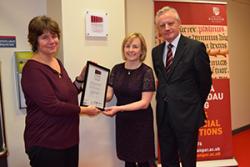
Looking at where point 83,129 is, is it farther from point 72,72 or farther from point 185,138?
point 185,138

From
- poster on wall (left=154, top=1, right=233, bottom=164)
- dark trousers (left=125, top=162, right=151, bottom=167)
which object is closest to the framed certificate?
dark trousers (left=125, top=162, right=151, bottom=167)

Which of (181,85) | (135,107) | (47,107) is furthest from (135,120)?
(47,107)

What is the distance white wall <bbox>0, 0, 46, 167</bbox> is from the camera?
2.84m

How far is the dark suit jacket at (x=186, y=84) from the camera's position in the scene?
229 cm

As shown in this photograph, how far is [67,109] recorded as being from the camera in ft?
6.30

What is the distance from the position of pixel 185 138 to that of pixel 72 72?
116 centimetres

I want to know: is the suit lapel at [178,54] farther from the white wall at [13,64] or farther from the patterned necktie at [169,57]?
the white wall at [13,64]

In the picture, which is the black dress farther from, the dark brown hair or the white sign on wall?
the dark brown hair

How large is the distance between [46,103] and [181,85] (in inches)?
39.6

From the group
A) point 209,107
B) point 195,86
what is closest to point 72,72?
point 195,86

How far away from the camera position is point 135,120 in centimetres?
256

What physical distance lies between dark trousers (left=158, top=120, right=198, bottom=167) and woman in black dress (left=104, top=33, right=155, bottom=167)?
0.43 feet

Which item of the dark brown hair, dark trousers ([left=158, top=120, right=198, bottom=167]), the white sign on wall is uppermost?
the white sign on wall

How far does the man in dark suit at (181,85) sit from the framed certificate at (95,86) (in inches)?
17.6
